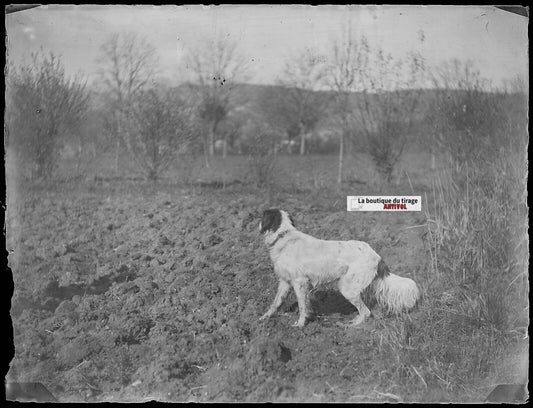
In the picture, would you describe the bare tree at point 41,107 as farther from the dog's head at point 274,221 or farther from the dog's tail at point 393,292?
the dog's tail at point 393,292

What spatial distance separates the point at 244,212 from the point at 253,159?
0.55m

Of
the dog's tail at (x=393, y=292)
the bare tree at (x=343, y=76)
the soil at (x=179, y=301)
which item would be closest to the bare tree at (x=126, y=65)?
the soil at (x=179, y=301)

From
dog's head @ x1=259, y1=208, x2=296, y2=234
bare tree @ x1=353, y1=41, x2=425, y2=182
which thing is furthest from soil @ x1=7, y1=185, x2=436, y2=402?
bare tree @ x1=353, y1=41, x2=425, y2=182

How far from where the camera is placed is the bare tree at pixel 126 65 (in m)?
5.32

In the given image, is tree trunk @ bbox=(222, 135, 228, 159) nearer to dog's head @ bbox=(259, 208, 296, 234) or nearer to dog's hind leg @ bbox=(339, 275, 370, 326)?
dog's head @ bbox=(259, 208, 296, 234)

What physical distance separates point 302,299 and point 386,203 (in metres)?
1.26

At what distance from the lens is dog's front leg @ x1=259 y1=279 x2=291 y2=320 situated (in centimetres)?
510

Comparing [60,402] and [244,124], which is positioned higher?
[244,124]

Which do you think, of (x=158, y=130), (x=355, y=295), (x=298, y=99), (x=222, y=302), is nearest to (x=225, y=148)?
(x=158, y=130)

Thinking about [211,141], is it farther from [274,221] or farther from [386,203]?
[386,203]

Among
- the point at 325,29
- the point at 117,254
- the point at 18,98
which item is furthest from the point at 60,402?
the point at 325,29

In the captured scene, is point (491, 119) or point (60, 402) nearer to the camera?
point (60, 402)

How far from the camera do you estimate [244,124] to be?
552 cm

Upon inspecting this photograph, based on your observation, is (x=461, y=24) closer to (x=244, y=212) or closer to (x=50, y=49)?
(x=244, y=212)
